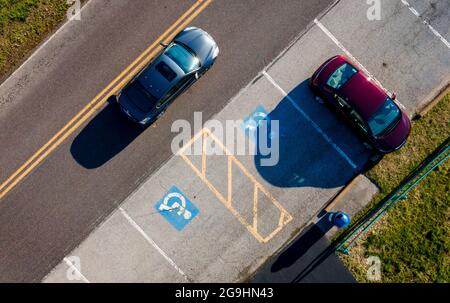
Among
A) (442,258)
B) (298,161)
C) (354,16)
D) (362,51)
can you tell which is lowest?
(442,258)

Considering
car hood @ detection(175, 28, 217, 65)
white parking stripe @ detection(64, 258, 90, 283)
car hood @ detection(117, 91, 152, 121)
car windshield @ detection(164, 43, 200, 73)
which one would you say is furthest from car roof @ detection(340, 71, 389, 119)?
white parking stripe @ detection(64, 258, 90, 283)

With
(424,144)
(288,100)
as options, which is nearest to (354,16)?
(288,100)

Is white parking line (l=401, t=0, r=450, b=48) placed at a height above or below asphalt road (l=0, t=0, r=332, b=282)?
below

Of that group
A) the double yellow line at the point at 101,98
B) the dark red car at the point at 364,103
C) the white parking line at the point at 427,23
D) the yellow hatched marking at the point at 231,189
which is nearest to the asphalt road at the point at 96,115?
the double yellow line at the point at 101,98

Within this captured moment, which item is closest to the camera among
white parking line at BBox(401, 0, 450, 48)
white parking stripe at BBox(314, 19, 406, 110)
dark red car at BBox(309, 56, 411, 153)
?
dark red car at BBox(309, 56, 411, 153)

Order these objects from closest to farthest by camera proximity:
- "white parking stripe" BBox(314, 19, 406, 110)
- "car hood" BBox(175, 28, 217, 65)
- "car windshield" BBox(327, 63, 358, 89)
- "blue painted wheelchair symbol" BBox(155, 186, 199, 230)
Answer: "car windshield" BBox(327, 63, 358, 89) < "car hood" BBox(175, 28, 217, 65) < "blue painted wheelchair symbol" BBox(155, 186, 199, 230) < "white parking stripe" BBox(314, 19, 406, 110)

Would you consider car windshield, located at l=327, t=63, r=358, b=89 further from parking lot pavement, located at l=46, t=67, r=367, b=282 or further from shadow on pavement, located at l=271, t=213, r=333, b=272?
shadow on pavement, located at l=271, t=213, r=333, b=272

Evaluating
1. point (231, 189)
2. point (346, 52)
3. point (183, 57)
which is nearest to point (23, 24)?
point (183, 57)

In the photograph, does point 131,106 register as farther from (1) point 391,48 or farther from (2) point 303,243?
(1) point 391,48
